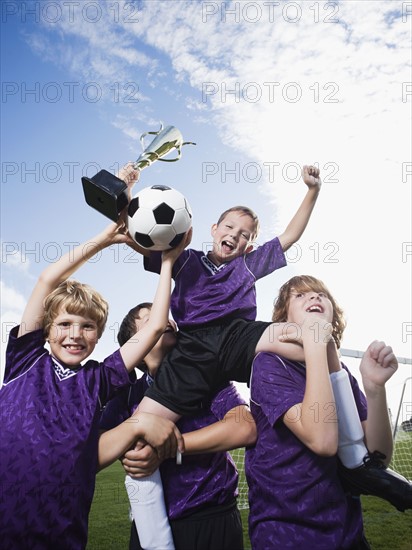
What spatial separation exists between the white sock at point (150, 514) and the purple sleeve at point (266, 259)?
1.72m

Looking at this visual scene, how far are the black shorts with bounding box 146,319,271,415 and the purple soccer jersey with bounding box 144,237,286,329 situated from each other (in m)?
0.14

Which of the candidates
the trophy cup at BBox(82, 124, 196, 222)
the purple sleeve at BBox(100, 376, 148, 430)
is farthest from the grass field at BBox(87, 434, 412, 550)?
the trophy cup at BBox(82, 124, 196, 222)

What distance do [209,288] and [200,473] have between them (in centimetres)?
128

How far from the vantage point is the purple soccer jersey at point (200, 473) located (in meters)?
3.06

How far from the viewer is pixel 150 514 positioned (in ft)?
9.70

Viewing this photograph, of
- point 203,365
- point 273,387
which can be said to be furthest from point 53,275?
point 273,387

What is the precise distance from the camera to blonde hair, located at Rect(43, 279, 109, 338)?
3123 mm

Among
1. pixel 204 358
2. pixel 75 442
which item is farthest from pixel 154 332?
pixel 75 442

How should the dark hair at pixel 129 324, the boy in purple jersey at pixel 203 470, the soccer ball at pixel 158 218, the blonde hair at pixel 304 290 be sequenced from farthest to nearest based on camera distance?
the dark hair at pixel 129 324 < the blonde hair at pixel 304 290 < the soccer ball at pixel 158 218 < the boy in purple jersey at pixel 203 470

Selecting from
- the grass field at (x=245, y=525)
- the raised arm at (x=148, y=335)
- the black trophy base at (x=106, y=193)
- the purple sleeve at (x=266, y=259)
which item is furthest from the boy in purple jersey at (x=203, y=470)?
the grass field at (x=245, y=525)

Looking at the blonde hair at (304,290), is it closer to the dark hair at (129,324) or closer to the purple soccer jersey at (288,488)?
the purple soccer jersey at (288,488)

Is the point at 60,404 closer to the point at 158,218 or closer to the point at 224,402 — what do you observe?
the point at 224,402

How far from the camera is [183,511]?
3.03 m

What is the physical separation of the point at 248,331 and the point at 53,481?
1480 millimetres
